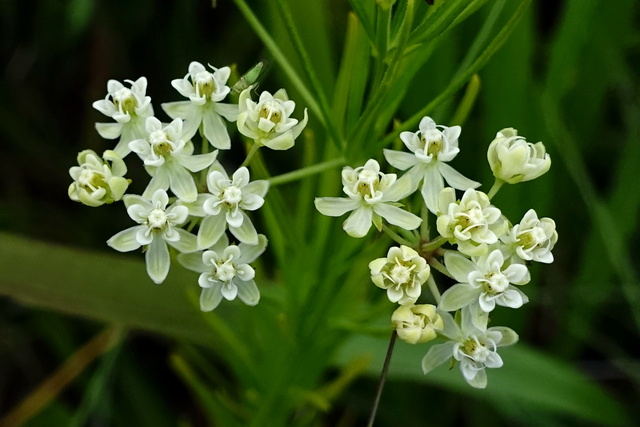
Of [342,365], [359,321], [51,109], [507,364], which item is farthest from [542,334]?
[51,109]

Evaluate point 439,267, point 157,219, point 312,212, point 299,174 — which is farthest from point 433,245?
point 312,212

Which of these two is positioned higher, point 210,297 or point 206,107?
point 206,107

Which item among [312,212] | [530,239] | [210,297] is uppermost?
[530,239]

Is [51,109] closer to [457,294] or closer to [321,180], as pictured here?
[321,180]

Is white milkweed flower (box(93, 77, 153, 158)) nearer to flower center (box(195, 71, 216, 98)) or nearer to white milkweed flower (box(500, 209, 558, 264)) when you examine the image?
flower center (box(195, 71, 216, 98))

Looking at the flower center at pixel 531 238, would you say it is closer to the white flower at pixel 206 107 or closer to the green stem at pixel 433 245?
the green stem at pixel 433 245

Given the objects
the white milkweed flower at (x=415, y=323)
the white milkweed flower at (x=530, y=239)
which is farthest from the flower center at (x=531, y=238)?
the white milkweed flower at (x=415, y=323)

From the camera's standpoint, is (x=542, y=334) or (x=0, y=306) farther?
(x=542, y=334)

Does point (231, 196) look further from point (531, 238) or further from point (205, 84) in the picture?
point (531, 238)
